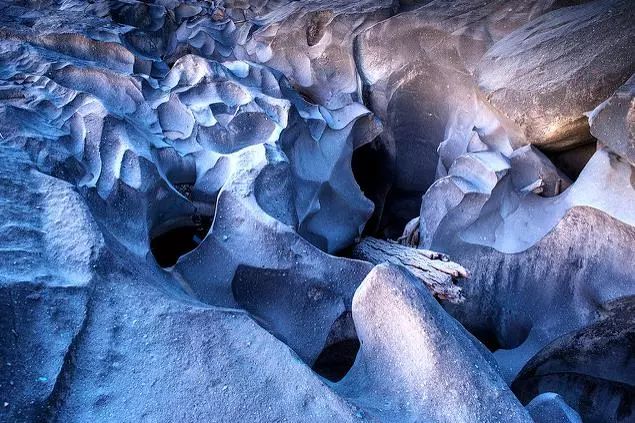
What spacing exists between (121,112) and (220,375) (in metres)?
1.81

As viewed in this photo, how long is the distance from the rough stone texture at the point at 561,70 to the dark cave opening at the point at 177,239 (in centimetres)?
182

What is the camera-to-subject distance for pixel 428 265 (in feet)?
8.43

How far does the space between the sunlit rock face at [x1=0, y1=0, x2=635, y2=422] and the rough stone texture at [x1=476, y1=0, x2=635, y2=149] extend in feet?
0.04

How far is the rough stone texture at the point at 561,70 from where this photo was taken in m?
2.58

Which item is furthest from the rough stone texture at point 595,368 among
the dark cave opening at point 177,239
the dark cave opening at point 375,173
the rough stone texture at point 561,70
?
the dark cave opening at point 177,239

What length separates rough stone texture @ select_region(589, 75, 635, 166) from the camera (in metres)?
2.23

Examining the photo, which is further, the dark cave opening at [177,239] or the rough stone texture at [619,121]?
the dark cave opening at [177,239]

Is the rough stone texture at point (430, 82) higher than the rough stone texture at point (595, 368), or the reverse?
the rough stone texture at point (430, 82)

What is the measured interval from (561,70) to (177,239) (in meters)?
Answer: 2.20

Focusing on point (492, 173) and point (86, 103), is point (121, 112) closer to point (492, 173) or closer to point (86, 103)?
point (86, 103)

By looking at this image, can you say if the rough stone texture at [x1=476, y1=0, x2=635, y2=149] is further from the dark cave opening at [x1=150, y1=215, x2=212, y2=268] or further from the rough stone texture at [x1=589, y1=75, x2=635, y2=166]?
the dark cave opening at [x1=150, y1=215, x2=212, y2=268]

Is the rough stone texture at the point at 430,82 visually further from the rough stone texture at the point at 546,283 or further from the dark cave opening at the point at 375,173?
the rough stone texture at the point at 546,283

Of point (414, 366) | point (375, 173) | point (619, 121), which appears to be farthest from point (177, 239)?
point (619, 121)

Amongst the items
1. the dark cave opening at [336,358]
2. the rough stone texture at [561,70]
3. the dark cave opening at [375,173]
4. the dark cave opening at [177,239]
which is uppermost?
the rough stone texture at [561,70]
